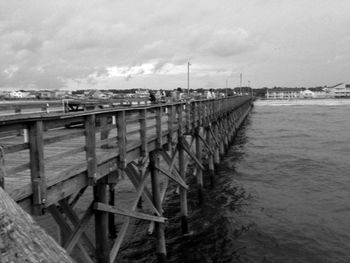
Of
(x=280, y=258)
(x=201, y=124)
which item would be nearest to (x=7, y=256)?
(x=280, y=258)

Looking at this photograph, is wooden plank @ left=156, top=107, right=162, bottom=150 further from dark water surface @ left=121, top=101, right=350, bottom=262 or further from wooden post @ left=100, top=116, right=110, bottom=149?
dark water surface @ left=121, top=101, right=350, bottom=262

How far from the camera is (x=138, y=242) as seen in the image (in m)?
11.2

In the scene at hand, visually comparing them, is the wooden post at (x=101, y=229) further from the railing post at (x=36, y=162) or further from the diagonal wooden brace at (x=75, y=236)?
the railing post at (x=36, y=162)

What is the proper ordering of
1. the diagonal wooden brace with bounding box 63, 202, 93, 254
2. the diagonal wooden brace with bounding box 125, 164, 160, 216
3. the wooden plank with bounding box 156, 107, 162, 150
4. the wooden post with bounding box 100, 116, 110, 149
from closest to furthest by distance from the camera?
the diagonal wooden brace with bounding box 63, 202, 93, 254, the wooden post with bounding box 100, 116, 110, 149, the diagonal wooden brace with bounding box 125, 164, 160, 216, the wooden plank with bounding box 156, 107, 162, 150

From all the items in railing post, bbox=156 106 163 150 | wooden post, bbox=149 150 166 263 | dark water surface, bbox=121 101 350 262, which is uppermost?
railing post, bbox=156 106 163 150

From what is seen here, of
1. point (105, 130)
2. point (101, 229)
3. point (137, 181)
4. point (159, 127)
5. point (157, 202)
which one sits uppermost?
point (105, 130)

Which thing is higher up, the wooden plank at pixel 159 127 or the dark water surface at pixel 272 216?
the wooden plank at pixel 159 127

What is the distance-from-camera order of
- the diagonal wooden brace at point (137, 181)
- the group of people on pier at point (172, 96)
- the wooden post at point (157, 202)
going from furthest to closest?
the group of people on pier at point (172, 96)
the wooden post at point (157, 202)
the diagonal wooden brace at point (137, 181)

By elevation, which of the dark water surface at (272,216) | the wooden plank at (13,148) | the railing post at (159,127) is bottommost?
the dark water surface at (272,216)

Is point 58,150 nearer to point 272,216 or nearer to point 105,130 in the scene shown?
point 105,130

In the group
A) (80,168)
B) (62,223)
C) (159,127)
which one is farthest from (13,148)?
(159,127)

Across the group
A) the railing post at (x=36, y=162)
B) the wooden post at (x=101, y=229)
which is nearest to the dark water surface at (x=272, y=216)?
the wooden post at (x=101, y=229)

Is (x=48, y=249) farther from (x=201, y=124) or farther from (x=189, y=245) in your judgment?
(x=201, y=124)

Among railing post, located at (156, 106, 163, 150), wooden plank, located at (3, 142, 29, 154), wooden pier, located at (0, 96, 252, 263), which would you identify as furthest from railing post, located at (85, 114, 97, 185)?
railing post, located at (156, 106, 163, 150)
